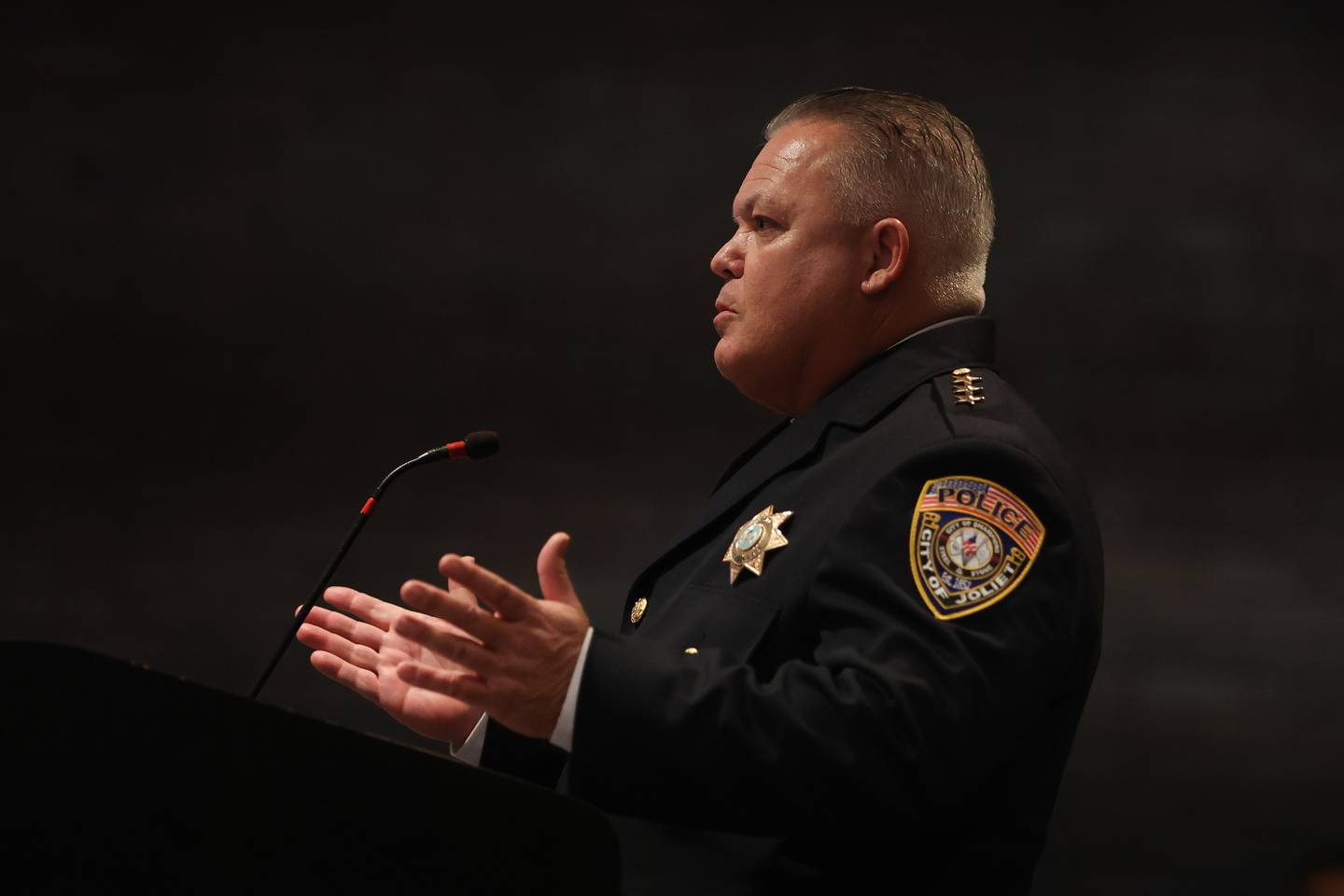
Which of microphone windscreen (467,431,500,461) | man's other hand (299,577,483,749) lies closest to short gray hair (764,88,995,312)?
microphone windscreen (467,431,500,461)

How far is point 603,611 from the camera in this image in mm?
3672

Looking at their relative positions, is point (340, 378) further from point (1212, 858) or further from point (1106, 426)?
point (1212, 858)

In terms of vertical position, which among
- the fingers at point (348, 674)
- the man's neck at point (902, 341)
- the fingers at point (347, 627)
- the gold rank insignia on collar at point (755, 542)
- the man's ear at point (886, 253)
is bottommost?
the fingers at point (348, 674)

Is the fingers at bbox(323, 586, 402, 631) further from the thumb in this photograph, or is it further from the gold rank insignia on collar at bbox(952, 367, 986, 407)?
the gold rank insignia on collar at bbox(952, 367, 986, 407)

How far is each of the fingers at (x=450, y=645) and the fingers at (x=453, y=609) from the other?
1 cm

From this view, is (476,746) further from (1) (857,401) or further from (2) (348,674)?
(1) (857,401)

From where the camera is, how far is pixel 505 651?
4.17ft

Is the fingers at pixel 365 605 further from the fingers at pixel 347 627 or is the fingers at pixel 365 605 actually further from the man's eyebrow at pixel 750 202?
the man's eyebrow at pixel 750 202

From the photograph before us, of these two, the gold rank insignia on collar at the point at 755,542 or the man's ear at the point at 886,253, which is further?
the man's ear at the point at 886,253

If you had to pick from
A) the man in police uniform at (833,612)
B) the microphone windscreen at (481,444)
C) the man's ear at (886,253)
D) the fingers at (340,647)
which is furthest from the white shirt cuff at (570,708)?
the man's ear at (886,253)

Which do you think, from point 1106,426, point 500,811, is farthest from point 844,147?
point 1106,426

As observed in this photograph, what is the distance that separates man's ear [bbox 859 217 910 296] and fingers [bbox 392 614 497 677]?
0.75m

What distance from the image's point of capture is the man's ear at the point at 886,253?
1795 millimetres

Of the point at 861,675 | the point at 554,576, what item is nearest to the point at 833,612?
the point at 861,675
